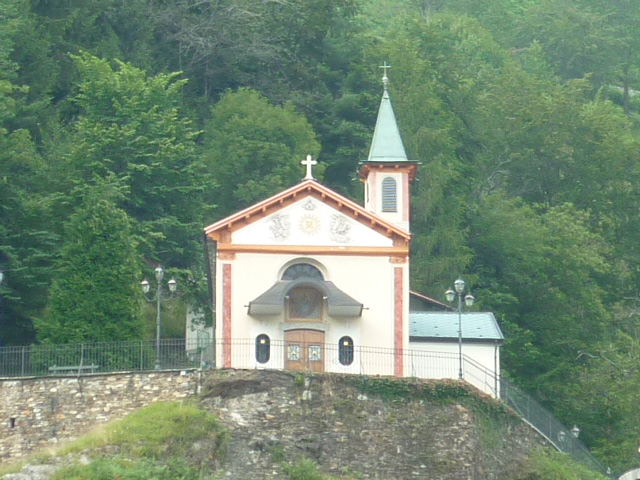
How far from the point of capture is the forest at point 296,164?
63.5 metres

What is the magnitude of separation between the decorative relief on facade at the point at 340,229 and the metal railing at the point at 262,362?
3582 mm

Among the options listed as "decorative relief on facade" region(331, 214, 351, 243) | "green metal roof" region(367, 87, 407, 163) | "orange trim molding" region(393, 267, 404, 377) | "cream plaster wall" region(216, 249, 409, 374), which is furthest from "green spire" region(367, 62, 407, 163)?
"orange trim molding" region(393, 267, 404, 377)

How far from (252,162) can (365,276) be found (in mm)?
16488

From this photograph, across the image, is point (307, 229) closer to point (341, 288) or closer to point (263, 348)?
point (341, 288)

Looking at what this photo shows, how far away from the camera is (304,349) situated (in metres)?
59.7

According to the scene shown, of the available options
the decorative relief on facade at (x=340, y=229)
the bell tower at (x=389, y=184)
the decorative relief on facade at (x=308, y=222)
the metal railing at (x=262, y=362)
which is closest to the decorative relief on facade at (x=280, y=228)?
the decorative relief on facade at (x=308, y=222)

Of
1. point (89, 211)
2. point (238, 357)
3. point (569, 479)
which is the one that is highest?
point (89, 211)

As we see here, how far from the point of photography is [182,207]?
229 feet

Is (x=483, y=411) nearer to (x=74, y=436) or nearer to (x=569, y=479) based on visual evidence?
(x=569, y=479)

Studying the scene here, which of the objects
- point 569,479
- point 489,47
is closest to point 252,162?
point 569,479

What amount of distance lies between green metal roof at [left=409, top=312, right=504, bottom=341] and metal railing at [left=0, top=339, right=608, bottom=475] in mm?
1039

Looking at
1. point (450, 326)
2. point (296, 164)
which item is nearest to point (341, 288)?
point (450, 326)

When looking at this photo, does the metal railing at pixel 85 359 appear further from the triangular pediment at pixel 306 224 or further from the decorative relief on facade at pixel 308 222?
the decorative relief on facade at pixel 308 222

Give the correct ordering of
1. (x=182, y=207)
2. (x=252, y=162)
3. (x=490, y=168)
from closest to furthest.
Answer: (x=182, y=207) → (x=252, y=162) → (x=490, y=168)
